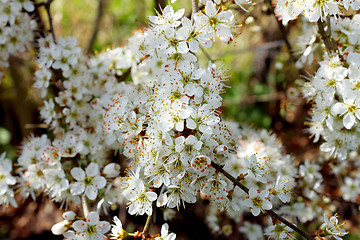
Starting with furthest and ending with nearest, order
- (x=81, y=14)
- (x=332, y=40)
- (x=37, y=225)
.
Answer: (x=81, y=14) < (x=37, y=225) < (x=332, y=40)

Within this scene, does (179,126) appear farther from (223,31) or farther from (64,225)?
(64,225)

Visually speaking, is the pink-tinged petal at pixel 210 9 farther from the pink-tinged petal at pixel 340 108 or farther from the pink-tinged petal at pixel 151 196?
the pink-tinged petal at pixel 151 196

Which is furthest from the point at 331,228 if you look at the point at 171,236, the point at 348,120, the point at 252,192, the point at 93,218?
the point at 93,218

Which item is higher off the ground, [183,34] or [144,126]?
[183,34]

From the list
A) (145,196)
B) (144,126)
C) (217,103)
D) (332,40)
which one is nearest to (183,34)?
(217,103)

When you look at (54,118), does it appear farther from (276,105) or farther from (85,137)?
(276,105)

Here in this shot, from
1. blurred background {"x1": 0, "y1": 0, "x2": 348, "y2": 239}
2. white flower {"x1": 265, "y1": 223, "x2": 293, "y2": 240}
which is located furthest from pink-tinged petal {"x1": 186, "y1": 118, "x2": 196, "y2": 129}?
blurred background {"x1": 0, "y1": 0, "x2": 348, "y2": 239}

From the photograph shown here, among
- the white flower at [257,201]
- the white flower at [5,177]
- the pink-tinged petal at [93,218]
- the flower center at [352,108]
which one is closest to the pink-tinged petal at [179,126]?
the white flower at [257,201]

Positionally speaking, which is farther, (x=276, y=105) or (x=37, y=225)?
(x=276, y=105)
